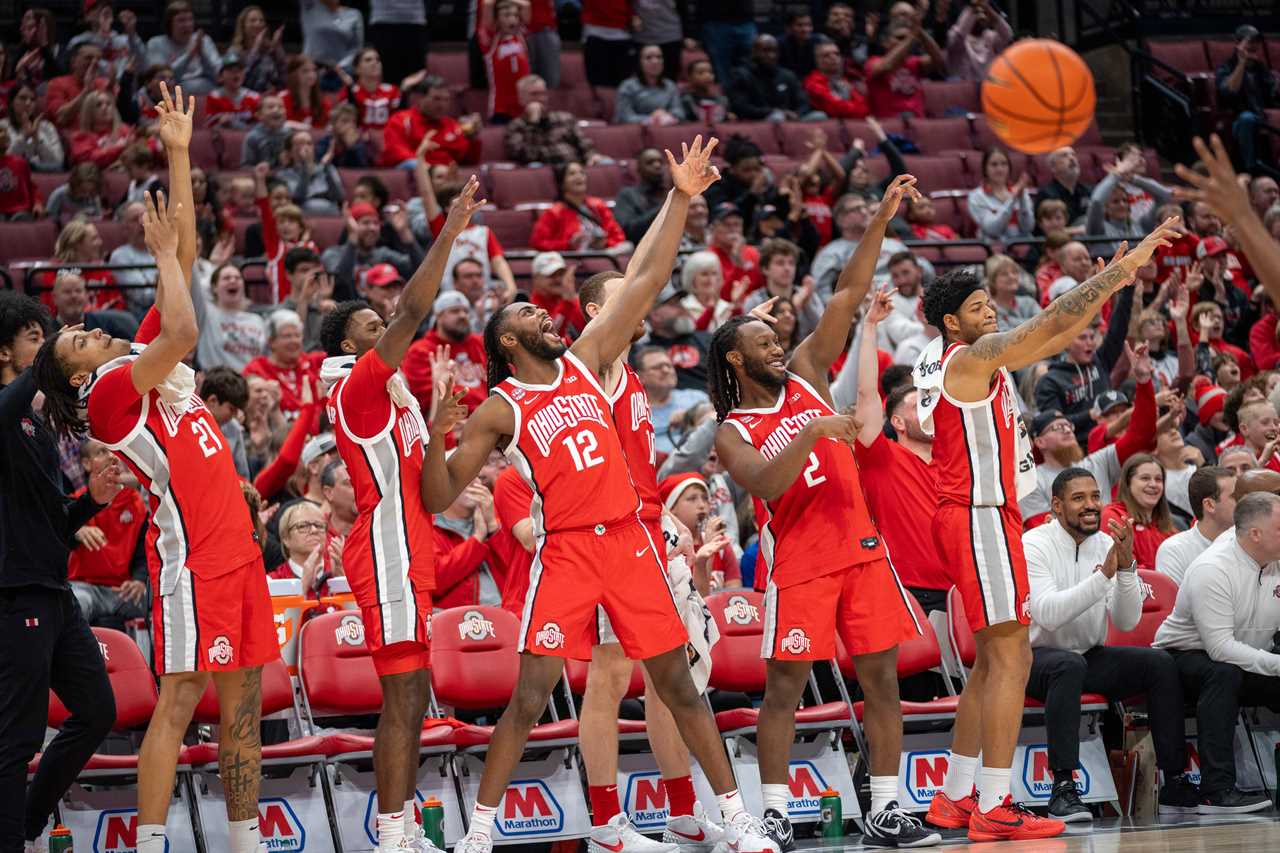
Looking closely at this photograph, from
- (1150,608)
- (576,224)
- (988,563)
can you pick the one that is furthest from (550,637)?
(576,224)

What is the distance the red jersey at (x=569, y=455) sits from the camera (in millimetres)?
6340

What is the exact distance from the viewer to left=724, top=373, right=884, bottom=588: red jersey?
21.9 feet

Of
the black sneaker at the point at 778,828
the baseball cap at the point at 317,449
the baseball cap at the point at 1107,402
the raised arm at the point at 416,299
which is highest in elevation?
the raised arm at the point at 416,299

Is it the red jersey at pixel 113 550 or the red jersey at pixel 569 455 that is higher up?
the red jersey at pixel 569 455

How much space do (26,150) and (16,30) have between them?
4132 millimetres

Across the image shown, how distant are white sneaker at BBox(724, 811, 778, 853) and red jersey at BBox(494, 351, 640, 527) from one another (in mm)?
1224

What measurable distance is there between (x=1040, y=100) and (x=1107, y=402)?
2358mm

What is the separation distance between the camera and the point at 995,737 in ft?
21.7

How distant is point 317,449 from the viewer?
28.6ft

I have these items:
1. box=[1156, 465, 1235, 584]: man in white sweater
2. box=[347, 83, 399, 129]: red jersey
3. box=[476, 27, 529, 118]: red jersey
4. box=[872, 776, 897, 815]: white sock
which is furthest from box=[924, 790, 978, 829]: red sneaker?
box=[476, 27, 529, 118]: red jersey

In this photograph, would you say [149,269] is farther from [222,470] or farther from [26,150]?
[222,470]

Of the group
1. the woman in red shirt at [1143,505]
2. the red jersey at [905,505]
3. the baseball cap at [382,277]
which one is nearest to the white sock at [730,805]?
the red jersey at [905,505]

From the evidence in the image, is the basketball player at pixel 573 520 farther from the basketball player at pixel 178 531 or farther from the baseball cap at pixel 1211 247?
the baseball cap at pixel 1211 247

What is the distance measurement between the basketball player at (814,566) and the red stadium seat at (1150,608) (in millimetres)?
2033
